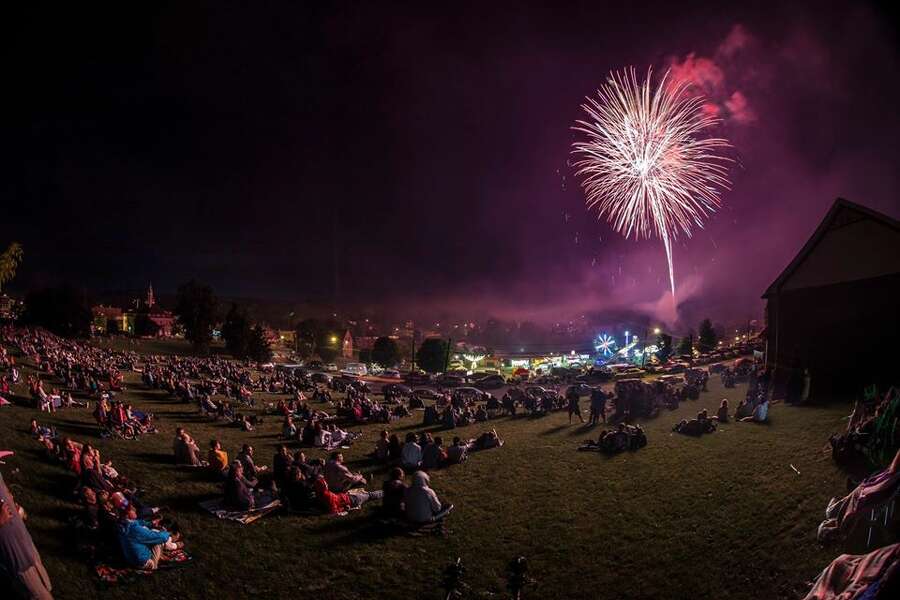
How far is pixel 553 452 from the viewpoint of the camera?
16.7 metres

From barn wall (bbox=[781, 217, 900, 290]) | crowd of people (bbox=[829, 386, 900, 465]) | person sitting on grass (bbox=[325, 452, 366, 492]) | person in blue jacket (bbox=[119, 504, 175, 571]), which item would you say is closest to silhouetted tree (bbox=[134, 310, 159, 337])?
person sitting on grass (bbox=[325, 452, 366, 492])

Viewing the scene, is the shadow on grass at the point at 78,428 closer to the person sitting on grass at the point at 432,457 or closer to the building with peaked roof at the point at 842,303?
the person sitting on grass at the point at 432,457

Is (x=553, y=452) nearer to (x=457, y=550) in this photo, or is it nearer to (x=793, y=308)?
(x=457, y=550)

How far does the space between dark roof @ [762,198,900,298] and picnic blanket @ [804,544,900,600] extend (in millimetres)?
17875

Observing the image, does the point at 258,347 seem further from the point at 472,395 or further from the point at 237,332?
the point at 472,395

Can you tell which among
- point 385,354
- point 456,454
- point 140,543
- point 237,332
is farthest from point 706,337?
point 140,543

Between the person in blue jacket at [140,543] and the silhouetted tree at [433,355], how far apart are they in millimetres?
71197

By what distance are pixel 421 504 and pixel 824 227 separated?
22.3 metres

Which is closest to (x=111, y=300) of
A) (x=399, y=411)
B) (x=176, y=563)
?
(x=399, y=411)

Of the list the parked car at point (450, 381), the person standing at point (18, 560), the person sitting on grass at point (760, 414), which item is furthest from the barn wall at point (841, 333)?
the parked car at point (450, 381)

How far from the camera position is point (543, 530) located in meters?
10.4

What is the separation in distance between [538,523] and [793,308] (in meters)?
19.7

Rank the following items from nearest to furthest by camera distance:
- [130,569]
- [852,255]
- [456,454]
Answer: [130,569] → [456,454] → [852,255]

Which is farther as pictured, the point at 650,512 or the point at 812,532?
the point at 650,512
